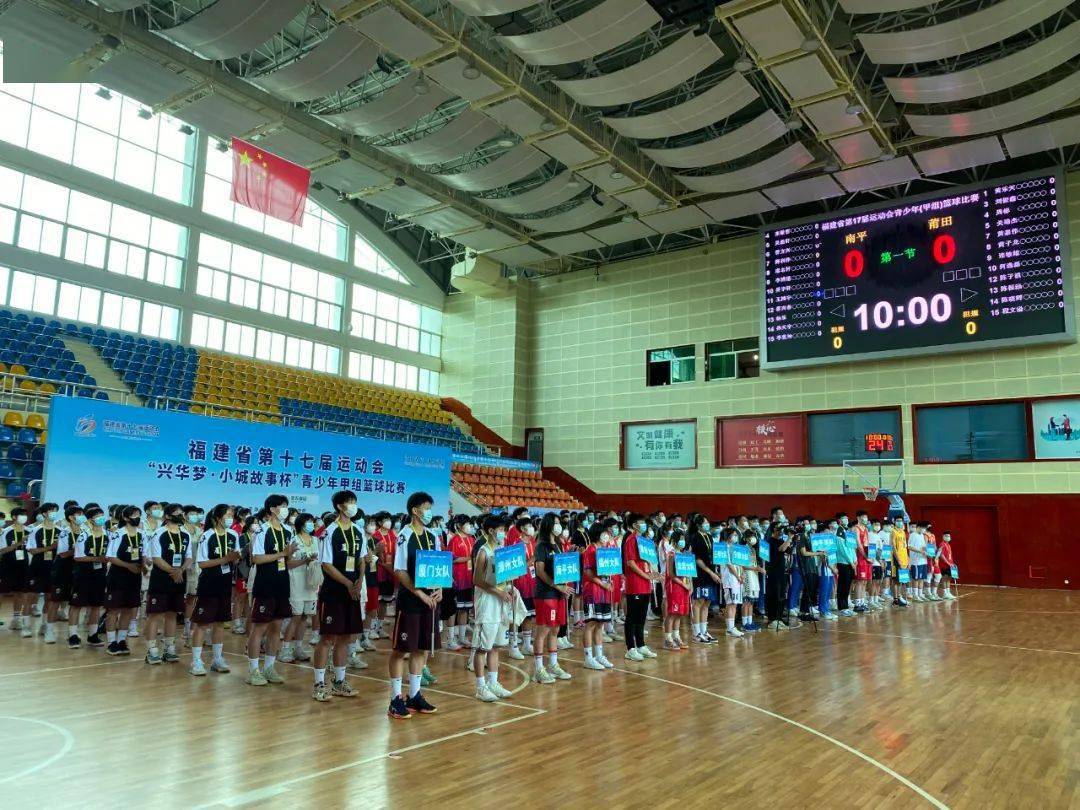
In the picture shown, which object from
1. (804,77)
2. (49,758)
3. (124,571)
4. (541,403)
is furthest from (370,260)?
(49,758)

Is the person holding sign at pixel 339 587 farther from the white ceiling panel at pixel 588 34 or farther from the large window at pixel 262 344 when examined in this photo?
the large window at pixel 262 344

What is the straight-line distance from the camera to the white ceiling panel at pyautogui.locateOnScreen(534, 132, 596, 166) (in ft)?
53.6

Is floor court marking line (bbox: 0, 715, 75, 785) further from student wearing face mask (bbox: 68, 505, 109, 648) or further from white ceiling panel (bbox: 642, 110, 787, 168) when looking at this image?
white ceiling panel (bbox: 642, 110, 787, 168)

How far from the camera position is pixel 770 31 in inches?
496

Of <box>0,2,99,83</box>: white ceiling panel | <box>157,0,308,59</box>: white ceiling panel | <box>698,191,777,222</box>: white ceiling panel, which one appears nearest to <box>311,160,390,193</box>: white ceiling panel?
<box>157,0,308,59</box>: white ceiling panel

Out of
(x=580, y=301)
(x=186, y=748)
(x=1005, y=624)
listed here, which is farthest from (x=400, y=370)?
(x=186, y=748)

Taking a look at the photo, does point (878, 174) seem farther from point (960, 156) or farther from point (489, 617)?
→ point (489, 617)

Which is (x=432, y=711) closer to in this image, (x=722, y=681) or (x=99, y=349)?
(x=722, y=681)

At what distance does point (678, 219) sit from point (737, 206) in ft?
5.78

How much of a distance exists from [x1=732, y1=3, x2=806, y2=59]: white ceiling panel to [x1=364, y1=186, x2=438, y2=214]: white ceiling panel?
9.27 m

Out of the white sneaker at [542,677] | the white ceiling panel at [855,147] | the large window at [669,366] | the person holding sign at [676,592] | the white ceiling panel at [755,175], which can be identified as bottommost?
the white sneaker at [542,677]

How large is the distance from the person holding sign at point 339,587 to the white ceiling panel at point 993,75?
43.3 ft

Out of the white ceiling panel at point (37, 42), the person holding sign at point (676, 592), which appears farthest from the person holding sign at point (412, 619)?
the white ceiling panel at point (37, 42)

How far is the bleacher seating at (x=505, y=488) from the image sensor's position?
1975 centimetres
